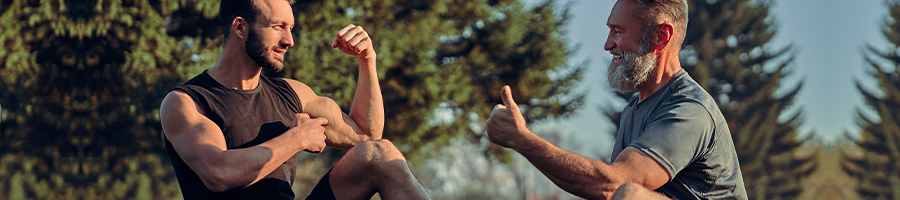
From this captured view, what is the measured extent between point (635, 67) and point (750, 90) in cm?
2986

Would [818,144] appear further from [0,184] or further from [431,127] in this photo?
[0,184]

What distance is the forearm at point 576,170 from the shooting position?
2.45 m

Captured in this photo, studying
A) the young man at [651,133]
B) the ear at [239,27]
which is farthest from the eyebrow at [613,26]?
the ear at [239,27]

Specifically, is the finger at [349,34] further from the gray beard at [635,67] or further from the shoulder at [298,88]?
the gray beard at [635,67]

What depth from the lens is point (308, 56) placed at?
12.8 meters

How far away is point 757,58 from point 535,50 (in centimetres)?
1773

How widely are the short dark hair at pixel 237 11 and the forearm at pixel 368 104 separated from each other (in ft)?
2.06

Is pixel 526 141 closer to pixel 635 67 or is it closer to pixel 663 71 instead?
pixel 635 67

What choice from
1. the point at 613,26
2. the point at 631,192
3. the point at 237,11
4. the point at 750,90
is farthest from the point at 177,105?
the point at 750,90

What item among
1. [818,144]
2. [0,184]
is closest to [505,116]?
[0,184]

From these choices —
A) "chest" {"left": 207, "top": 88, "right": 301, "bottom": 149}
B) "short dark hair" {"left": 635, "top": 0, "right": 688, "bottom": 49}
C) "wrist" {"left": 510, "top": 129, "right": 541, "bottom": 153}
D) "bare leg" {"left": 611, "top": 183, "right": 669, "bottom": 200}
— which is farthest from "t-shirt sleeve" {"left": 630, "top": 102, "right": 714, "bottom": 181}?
"chest" {"left": 207, "top": 88, "right": 301, "bottom": 149}

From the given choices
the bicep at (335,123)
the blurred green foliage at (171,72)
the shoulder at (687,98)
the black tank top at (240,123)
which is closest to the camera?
the shoulder at (687,98)

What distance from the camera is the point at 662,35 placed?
3.10 meters

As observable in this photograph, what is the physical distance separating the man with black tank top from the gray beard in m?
1.20
